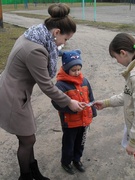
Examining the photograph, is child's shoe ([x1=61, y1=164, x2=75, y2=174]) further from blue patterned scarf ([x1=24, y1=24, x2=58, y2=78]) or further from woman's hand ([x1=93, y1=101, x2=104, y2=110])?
blue patterned scarf ([x1=24, y1=24, x2=58, y2=78])

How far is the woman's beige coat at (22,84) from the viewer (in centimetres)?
210

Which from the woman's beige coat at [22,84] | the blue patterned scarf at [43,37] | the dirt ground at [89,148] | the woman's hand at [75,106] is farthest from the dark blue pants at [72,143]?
the blue patterned scarf at [43,37]

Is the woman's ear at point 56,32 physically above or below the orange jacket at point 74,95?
above

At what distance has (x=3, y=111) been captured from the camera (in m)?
2.30

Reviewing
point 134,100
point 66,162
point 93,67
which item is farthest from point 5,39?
point 134,100

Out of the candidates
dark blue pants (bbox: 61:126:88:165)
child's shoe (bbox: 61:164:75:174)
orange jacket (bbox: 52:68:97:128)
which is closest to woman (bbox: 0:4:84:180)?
orange jacket (bbox: 52:68:97:128)

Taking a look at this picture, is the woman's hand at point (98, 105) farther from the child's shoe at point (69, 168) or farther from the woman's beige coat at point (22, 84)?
the child's shoe at point (69, 168)

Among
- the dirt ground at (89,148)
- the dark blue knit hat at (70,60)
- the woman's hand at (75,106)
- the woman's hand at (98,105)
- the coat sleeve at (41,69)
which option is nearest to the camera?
the coat sleeve at (41,69)

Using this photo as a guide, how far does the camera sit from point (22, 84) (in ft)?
7.38

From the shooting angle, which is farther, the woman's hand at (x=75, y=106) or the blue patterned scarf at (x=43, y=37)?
the woman's hand at (x=75, y=106)

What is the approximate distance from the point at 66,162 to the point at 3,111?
0.90 meters

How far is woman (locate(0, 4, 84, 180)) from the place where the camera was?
2.12 meters

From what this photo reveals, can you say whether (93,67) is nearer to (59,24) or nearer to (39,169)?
(39,169)

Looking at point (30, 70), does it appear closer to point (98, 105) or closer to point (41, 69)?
point (41, 69)
